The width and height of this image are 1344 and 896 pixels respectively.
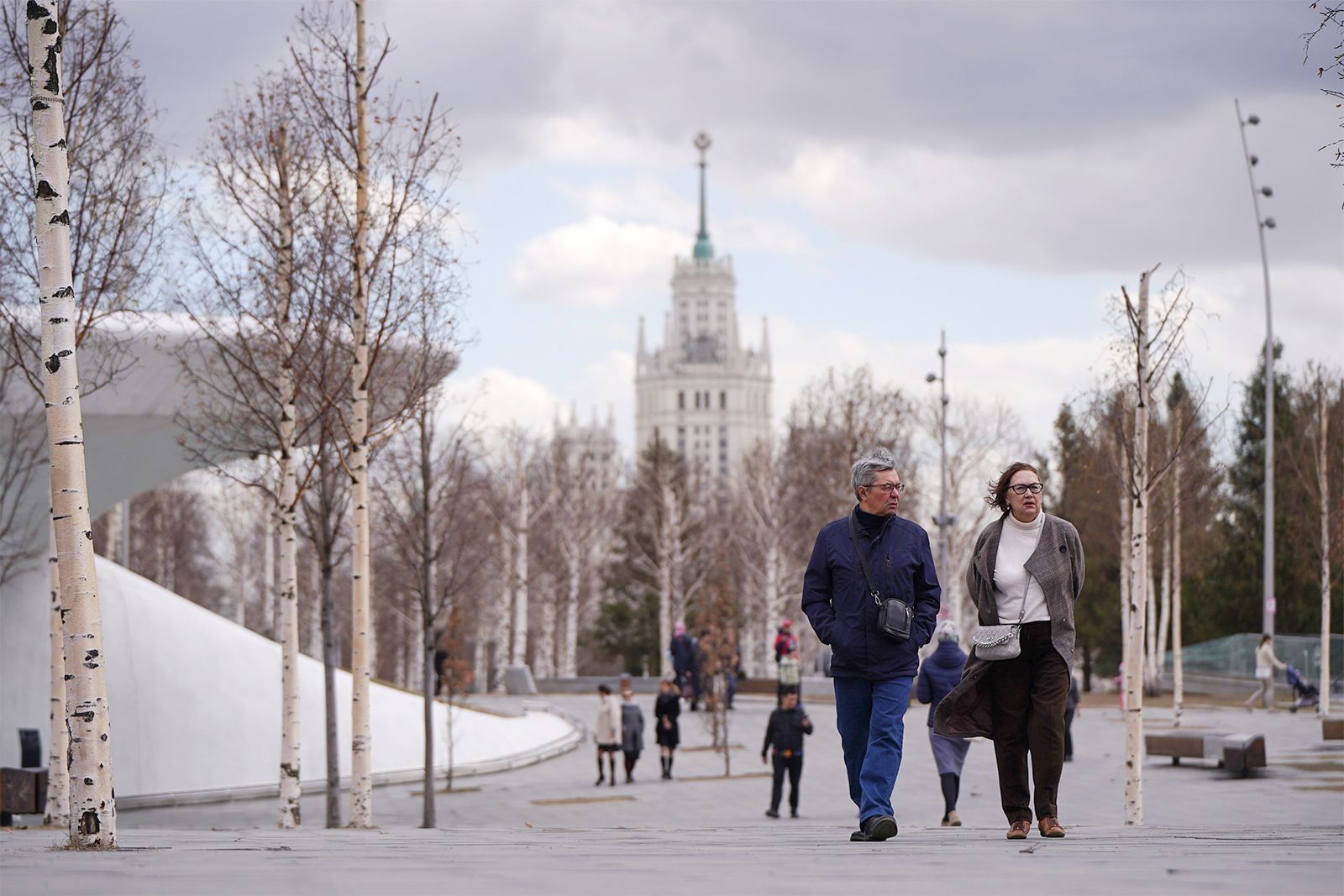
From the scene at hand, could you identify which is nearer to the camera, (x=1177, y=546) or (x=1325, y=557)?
(x=1325, y=557)

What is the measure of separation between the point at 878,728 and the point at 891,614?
1.80 ft

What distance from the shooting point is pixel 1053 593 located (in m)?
7.71

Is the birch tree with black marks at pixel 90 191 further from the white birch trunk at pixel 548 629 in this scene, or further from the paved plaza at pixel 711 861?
the white birch trunk at pixel 548 629

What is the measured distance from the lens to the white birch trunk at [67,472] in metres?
9.19

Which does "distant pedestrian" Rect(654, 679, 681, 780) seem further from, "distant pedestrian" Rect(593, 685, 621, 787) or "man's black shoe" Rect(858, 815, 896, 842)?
"man's black shoe" Rect(858, 815, 896, 842)

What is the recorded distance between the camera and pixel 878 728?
298 inches

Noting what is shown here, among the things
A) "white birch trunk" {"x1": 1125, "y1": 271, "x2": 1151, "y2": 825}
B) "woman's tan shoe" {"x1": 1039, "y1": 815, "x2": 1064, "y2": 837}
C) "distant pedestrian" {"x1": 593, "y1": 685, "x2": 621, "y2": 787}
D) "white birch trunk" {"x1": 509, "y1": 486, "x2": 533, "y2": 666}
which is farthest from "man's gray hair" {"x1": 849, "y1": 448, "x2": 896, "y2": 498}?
"white birch trunk" {"x1": 509, "y1": 486, "x2": 533, "y2": 666}

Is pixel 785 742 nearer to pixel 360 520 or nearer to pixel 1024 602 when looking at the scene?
pixel 360 520

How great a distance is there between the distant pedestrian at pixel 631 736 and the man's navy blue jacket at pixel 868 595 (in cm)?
1646

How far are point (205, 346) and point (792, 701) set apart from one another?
32.3 ft

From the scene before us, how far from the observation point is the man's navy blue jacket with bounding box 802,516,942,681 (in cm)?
763

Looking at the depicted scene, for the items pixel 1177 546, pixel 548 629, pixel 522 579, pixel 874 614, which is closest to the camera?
pixel 874 614

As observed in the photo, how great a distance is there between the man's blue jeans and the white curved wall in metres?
18.2

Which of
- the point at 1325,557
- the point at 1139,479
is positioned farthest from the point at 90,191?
the point at 1325,557
